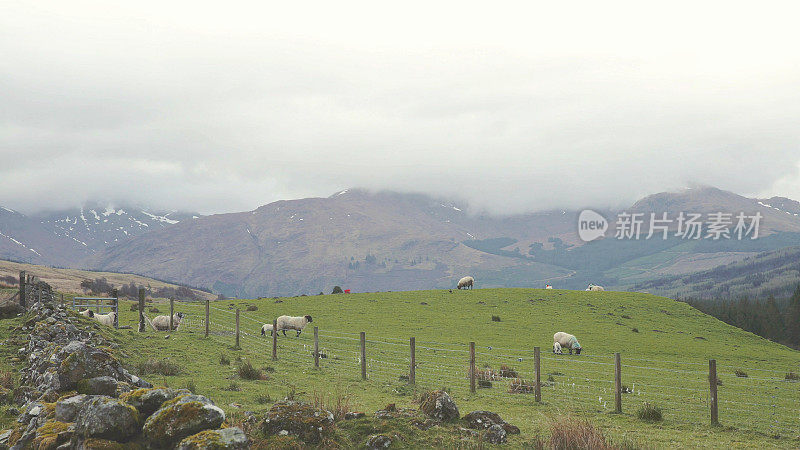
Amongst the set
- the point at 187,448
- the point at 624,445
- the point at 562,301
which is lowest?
the point at 562,301

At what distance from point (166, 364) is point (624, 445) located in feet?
55.3

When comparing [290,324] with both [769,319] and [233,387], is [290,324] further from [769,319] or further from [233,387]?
[769,319]

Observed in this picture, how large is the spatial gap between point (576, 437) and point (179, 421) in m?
8.06

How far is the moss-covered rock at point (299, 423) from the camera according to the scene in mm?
10250

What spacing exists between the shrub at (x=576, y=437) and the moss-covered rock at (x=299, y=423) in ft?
16.7

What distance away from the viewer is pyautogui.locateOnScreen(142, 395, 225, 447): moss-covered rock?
8141 millimetres

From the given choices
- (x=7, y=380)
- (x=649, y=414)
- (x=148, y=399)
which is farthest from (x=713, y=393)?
(x=7, y=380)

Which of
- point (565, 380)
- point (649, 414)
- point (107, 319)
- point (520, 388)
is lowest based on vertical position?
point (565, 380)

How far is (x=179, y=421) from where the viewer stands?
8.19 m

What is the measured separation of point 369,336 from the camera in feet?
147

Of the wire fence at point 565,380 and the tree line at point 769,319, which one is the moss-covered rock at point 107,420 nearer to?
the wire fence at point 565,380

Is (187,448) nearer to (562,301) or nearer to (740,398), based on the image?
(740,398)

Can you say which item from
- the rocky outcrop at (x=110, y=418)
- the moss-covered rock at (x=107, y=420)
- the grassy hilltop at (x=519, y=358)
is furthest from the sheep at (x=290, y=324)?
the moss-covered rock at (x=107, y=420)

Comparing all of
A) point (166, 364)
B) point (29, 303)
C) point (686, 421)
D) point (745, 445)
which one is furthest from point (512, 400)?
point (29, 303)
